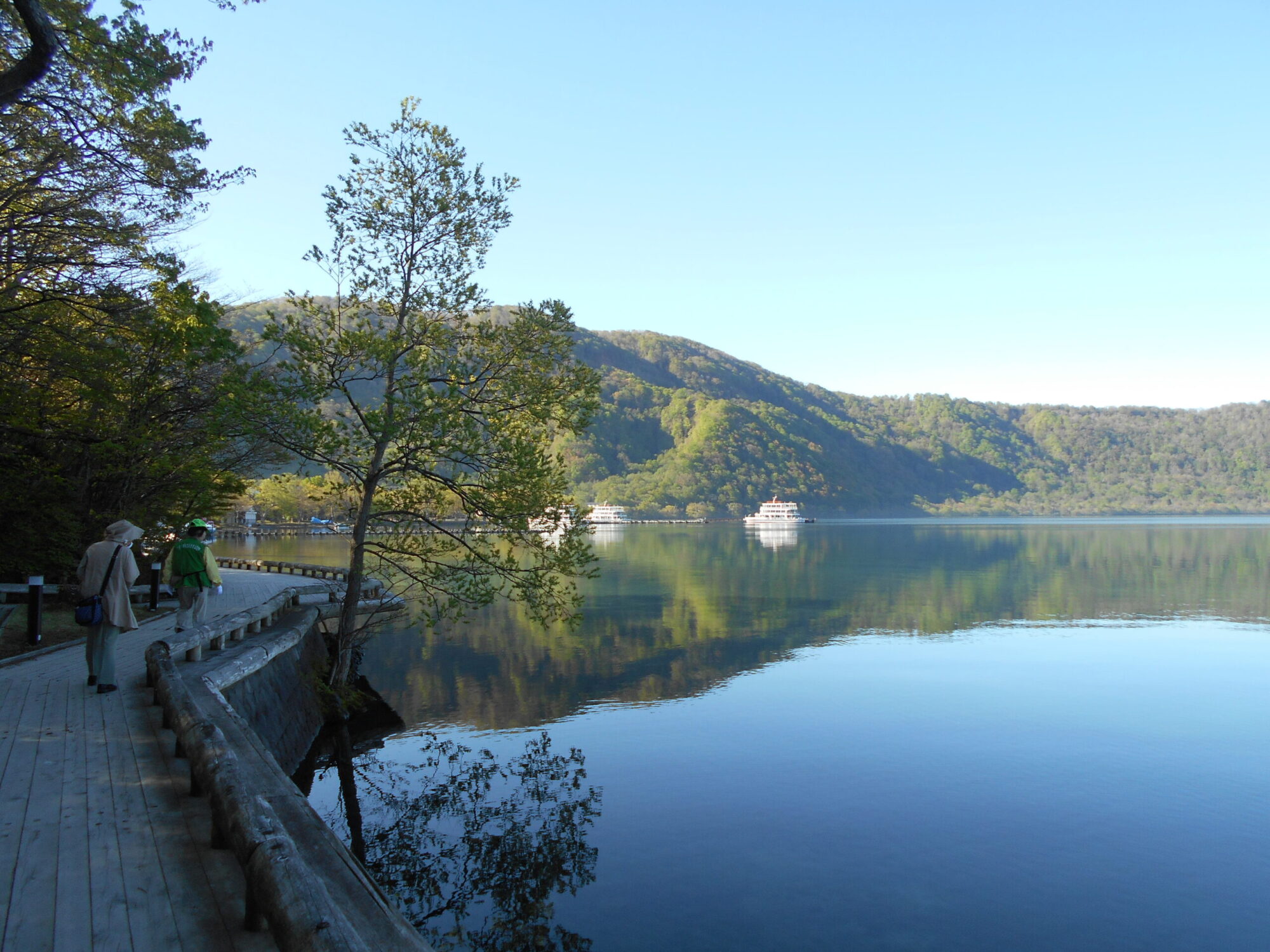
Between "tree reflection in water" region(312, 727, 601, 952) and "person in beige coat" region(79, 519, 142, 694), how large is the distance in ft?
14.4

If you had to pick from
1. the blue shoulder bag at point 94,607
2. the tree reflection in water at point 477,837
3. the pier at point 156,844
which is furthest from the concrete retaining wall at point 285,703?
the pier at point 156,844

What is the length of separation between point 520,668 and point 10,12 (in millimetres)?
19084

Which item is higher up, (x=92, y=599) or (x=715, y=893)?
(x=92, y=599)

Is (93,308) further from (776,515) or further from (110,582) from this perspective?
(776,515)

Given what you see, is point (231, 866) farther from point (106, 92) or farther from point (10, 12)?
point (106, 92)

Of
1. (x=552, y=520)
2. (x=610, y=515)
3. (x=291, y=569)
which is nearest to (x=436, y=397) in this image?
(x=552, y=520)

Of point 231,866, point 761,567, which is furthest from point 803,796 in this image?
point 761,567

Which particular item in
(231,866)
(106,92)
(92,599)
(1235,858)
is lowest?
(1235,858)

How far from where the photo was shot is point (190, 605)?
15.1m

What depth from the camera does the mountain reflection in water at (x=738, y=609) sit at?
77.9 ft

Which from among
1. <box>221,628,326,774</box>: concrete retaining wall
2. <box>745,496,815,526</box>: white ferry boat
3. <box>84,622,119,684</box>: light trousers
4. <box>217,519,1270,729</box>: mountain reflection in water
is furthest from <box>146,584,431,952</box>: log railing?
<box>745,496,815,526</box>: white ferry boat

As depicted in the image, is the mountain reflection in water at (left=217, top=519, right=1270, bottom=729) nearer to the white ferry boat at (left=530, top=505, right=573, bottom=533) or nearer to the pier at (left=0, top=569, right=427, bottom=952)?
the white ferry boat at (left=530, top=505, right=573, bottom=533)

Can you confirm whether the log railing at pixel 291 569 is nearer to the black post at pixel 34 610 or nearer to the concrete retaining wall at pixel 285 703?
the concrete retaining wall at pixel 285 703

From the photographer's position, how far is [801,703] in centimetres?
2203
